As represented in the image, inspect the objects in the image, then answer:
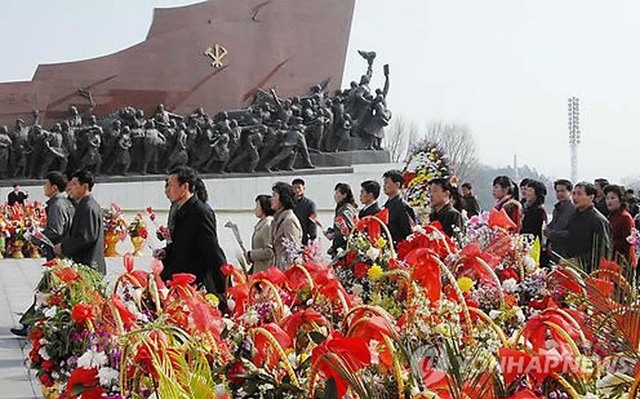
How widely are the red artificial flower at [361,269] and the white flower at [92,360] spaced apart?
2.04 m

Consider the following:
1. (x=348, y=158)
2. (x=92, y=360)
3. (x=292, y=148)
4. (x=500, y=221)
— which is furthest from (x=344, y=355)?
(x=348, y=158)

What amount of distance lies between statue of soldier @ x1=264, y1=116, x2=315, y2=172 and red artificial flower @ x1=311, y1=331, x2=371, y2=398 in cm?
1868

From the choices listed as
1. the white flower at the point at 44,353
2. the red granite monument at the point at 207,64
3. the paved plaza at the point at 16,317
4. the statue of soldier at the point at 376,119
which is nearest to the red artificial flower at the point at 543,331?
the white flower at the point at 44,353

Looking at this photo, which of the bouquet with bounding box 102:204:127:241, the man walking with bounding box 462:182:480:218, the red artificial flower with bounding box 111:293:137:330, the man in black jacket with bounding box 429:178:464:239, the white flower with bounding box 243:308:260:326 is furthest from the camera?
the bouquet with bounding box 102:204:127:241

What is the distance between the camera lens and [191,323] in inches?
109

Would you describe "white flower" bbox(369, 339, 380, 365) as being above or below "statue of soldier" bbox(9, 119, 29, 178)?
below

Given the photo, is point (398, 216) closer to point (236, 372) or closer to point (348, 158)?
point (236, 372)

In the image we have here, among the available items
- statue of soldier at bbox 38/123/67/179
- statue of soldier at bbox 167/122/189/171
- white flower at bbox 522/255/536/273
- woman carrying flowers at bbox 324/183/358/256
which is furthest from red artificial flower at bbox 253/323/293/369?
statue of soldier at bbox 167/122/189/171

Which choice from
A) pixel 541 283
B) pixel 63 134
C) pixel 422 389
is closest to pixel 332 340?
pixel 422 389

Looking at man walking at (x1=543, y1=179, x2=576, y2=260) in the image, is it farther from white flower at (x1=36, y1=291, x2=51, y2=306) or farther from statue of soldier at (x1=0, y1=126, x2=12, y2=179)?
statue of soldier at (x1=0, y1=126, x2=12, y2=179)

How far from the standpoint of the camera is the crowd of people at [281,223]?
452cm

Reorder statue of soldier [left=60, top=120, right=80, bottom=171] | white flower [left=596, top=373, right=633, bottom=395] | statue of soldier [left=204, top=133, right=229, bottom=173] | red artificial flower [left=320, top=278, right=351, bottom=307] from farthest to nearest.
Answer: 1. statue of soldier [left=204, top=133, right=229, bottom=173]
2. statue of soldier [left=60, top=120, right=80, bottom=171]
3. red artificial flower [left=320, top=278, right=351, bottom=307]
4. white flower [left=596, top=373, right=633, bottom=395]

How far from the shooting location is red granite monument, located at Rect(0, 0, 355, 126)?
19141mm

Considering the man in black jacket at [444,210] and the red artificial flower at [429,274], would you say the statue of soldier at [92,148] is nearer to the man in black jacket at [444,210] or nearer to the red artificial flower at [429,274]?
the man in black jacket at [444,210]
